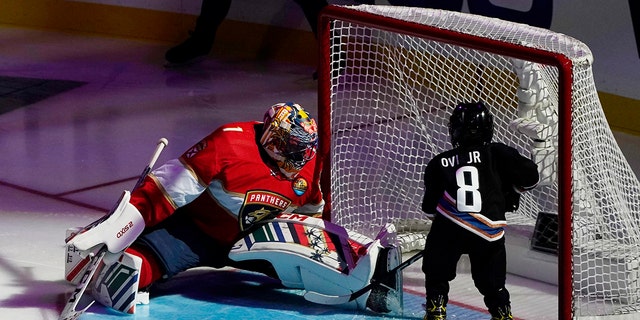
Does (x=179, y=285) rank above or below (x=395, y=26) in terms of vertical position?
below

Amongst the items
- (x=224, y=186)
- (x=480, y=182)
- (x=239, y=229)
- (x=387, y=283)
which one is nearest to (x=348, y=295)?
(x=387, y=283)

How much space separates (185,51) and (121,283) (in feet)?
15.4

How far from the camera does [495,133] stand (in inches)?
218

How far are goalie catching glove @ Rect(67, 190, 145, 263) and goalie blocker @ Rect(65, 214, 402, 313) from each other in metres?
0.08

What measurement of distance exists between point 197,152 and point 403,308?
0.91 meters

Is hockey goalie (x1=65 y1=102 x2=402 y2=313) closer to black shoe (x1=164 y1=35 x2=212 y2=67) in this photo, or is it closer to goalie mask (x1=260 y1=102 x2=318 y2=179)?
goalie mask (x1=260 y1=102 x2=318 y2=179)

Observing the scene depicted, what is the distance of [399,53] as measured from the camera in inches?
227

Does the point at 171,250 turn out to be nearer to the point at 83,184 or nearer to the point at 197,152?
A: the point at 197,152

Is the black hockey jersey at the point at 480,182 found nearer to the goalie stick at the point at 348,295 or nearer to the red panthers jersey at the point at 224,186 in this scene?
the goalie stick at the point at 348,295

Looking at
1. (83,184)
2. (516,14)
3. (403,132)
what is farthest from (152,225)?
(516,14)

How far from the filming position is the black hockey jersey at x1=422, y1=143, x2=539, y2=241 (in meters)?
4.34

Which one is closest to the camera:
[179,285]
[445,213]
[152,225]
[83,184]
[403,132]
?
[445,213]

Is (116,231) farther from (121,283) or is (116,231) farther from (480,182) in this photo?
(480,182)

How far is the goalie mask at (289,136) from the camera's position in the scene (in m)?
4.62
